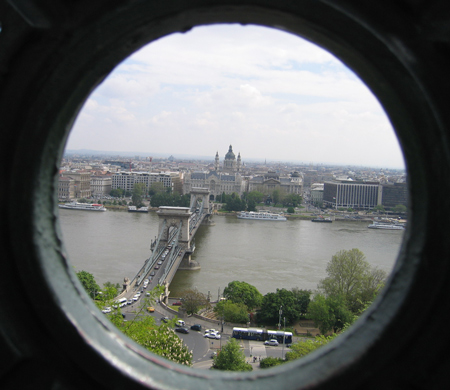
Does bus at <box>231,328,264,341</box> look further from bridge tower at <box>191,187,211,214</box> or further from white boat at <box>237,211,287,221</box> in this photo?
bridge tower at <box>191,187,211,214</box>

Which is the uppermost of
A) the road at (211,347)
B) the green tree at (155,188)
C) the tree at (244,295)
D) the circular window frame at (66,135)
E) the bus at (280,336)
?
the circular window frame at (66,135)

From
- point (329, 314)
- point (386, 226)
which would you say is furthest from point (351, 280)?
point (386, 226)

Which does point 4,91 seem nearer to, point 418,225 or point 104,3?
point 104,3

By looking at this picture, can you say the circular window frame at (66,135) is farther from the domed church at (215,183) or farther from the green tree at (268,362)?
the domed church at (215,183)

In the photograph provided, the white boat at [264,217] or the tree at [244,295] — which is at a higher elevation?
the tree at [244,295]

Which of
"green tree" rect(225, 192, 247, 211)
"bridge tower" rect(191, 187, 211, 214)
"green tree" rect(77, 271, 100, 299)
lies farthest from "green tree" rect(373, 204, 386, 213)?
"green tree" rect(77, 271, 100, 299)

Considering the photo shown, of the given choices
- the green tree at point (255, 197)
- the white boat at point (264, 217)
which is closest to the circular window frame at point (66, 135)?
the white boat at point (264, 217)

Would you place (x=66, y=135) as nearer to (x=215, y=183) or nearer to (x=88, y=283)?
(x=88, y=283)
